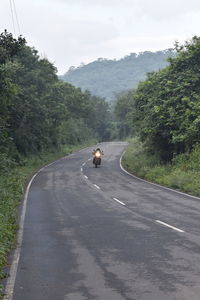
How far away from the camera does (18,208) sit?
54.3 ft

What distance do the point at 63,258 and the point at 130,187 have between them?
45.9 feet

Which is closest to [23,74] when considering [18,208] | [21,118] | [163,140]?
[21,118]

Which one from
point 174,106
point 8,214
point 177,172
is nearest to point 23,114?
point 174,106

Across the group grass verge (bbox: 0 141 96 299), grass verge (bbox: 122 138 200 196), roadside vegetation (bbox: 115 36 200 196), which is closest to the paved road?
grass verge (bbox: 0 141 96 299)

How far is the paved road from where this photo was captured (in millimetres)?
6598

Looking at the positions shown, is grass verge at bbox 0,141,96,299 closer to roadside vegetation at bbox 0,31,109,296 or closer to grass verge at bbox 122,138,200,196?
roadside vegetation at bbox 0,31,109,296

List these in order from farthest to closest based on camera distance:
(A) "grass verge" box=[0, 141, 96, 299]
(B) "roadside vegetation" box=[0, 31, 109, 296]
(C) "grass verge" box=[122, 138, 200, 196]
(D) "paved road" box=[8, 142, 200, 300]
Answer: (C) "grass verge" box=[122, 138, 200, 196], (B) "roadside vegetation" box=[0, 31, 109, 296], (A) "grass verge" box=[0, 141, 96, 299], (D) "paved road" box=[8, 142, 200, 300]

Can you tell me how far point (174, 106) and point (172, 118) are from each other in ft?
4.07

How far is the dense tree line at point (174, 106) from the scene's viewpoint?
26828 millimetres

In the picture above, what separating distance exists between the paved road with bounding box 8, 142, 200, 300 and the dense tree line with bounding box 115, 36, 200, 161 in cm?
908

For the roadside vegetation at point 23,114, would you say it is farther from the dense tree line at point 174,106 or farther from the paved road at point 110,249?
the dense tree line at point 174,106

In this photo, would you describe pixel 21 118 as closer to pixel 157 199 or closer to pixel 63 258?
pixel 157 199

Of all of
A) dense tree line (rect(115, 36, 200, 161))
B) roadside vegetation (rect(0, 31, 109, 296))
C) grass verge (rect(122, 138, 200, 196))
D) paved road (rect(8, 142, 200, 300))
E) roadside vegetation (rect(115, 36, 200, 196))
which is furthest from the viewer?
dense tree line (rect(115, 36, 200, 161))

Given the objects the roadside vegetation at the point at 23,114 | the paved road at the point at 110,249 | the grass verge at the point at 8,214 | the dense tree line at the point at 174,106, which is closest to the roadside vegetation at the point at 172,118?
the dense tree line at the point at 174,106
